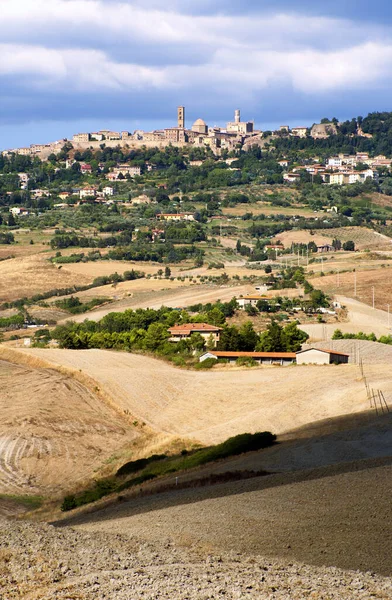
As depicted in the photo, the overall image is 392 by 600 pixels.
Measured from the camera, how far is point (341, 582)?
15609 millimetres

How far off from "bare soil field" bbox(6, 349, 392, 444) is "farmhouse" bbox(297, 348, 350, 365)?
2624 mm

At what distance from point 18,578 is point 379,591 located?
5.89 metres

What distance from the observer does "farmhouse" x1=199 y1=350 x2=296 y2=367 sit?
59.3 meters

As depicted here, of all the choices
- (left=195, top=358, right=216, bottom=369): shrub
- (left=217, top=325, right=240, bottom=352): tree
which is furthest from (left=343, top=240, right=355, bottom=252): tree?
(left=195, top=358, right=216, bottom=369): shrub

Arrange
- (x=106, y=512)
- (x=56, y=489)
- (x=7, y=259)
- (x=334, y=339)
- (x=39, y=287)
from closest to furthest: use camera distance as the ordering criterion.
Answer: (x=106, y=512)
(x=56, y=489)
(x=334, y=339)
(x=39, y=287)
(x=7, y=259)

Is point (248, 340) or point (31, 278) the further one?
point (31, 278)

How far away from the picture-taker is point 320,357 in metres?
57.0

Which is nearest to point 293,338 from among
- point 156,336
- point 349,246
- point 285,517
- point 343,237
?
A: point 156,336

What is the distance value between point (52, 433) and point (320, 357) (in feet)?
68.9

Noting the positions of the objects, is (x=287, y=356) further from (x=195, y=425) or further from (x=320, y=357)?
(x=195, y=425)

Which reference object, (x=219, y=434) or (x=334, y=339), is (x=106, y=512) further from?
(x=334, y=339)

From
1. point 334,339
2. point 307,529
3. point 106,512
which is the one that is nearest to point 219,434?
point 106,512

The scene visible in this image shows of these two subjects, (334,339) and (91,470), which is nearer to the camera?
(91,470)

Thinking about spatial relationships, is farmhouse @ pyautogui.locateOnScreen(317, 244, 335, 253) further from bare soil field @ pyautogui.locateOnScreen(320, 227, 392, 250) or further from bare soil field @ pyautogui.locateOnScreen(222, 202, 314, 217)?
bare soil field @ pyautogui.locateOnScreen(222, 202, 314, 217)
